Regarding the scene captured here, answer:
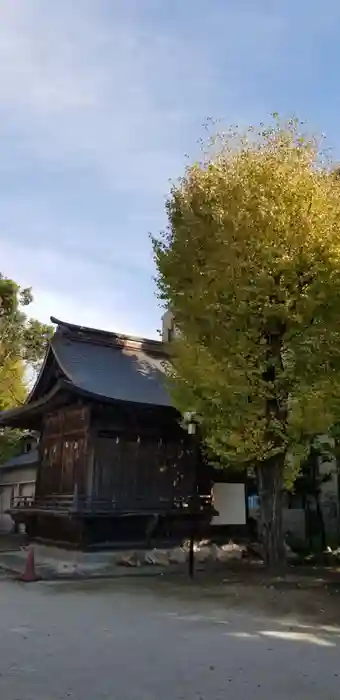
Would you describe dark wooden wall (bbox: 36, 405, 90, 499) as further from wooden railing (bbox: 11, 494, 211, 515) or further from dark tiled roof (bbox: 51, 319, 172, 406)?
dark tiled roof (bbox: 51, 319, 172, 406)

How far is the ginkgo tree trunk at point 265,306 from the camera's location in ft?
41.5

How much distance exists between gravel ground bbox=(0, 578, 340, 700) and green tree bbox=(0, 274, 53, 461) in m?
18.3

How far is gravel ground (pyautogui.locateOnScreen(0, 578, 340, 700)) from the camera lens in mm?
5859

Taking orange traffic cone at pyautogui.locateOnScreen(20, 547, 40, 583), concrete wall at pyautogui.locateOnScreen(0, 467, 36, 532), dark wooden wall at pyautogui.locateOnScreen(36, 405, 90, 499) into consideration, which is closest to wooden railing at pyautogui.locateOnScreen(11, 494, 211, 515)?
dark wooden wall at pyautogui.locateOnScreen(36, 405, 90, 499)

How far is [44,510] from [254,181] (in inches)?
450

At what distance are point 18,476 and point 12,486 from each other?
1.00 m

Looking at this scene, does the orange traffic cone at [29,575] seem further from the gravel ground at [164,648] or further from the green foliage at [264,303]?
the green foliage at [264,303]

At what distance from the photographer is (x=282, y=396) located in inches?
529

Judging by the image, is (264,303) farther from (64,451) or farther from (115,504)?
(64,451)

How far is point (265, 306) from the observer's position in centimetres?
1257

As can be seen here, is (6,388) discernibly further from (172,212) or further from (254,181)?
(254,181)

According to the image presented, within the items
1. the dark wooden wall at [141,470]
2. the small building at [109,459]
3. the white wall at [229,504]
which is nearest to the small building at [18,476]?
the small building at [109,459]

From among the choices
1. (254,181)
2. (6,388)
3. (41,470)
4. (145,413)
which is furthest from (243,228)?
(6,388)

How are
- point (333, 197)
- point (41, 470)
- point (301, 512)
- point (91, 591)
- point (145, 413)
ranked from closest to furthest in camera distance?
point (91, 591), point (333, 197), point (145, 413), point (41, 470), point (301, 512)
